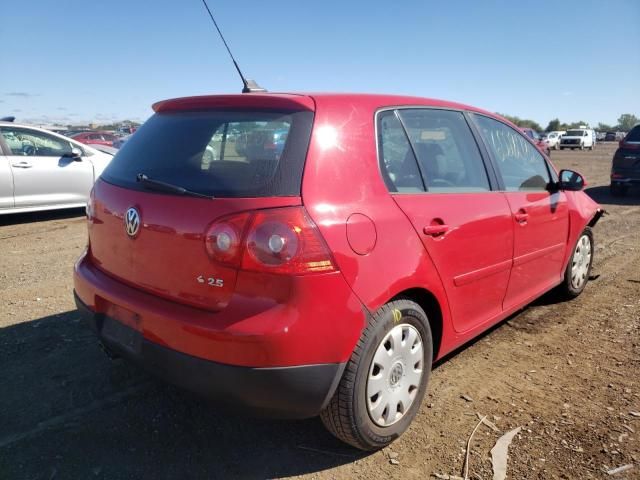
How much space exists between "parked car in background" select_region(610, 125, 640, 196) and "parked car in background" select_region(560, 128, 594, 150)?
34973mm

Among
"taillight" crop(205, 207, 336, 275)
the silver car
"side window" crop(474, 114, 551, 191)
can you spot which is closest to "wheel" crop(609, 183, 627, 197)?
"side window" crop(474, 114, 551, 191)

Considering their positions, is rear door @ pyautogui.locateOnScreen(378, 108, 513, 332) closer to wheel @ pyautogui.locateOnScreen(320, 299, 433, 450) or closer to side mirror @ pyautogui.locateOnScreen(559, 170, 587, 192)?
wheel @ pyautogui.locateOnScreen(320, 299, 433, 450)

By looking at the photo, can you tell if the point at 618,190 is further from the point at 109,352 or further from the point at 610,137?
the point at 610,137

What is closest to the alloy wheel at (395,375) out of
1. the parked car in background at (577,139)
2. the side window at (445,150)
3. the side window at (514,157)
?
the side window at (445,150)

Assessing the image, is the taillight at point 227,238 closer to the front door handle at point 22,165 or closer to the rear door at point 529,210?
the rear door at point 529,210

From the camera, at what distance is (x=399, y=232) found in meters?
2.52

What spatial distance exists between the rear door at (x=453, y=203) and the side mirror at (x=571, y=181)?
1171mm

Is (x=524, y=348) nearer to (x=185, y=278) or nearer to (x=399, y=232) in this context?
(x=399, y=232)

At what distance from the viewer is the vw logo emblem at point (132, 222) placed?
8.04 ft

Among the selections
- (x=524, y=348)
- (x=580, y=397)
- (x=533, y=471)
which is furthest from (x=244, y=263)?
(x=524, y=348)

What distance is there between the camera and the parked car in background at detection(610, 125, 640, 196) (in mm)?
11594

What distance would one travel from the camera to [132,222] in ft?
8.13

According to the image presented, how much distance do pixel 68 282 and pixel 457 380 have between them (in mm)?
3704

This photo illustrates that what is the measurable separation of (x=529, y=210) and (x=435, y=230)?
130 centimetres
